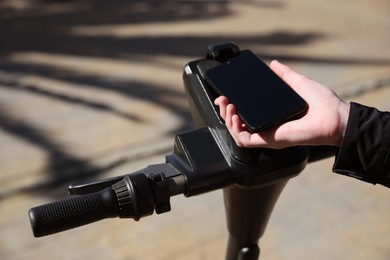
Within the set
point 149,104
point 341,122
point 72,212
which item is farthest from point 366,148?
point 149,104

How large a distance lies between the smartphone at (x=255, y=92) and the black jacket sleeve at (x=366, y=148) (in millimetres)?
93

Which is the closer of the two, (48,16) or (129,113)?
(129,113)

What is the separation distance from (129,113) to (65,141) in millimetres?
445

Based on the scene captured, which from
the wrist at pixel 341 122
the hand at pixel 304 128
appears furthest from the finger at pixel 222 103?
the wrist at pixel 341 122

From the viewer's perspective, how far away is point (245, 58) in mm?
1137

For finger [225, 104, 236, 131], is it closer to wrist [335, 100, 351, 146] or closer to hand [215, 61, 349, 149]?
hand [215, 61, 349, 149]

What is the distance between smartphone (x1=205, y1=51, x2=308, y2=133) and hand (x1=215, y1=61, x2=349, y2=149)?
2cm

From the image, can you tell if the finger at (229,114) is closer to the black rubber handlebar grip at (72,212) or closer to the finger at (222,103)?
the finger at (222,103)

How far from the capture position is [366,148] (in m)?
1.02

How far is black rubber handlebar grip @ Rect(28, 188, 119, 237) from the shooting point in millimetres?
934

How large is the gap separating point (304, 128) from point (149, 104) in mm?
2545

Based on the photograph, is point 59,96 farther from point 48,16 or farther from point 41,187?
point 48,16

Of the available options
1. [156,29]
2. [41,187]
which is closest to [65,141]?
[41,187]

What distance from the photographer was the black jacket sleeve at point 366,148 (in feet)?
3.36
